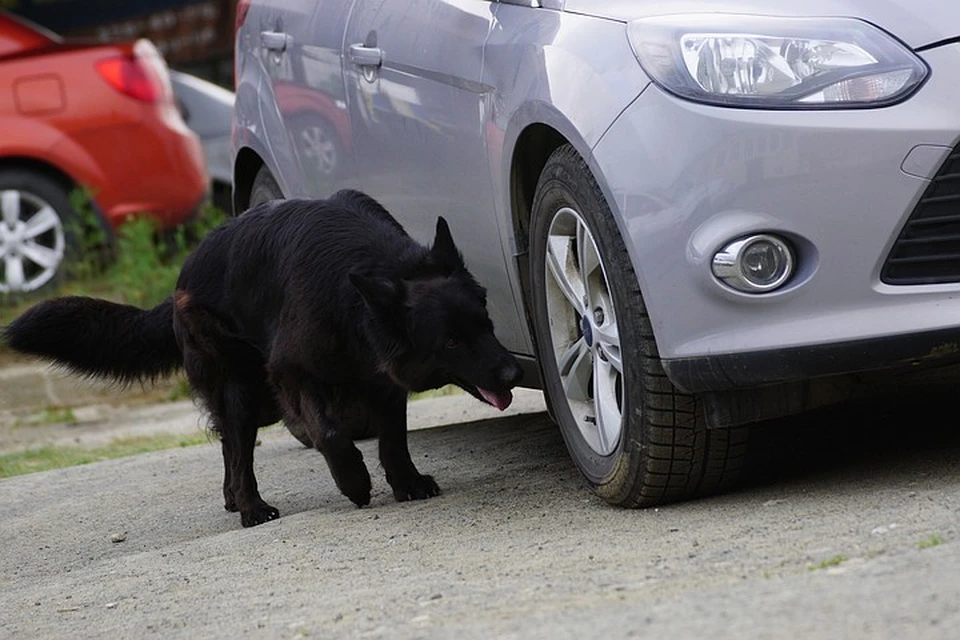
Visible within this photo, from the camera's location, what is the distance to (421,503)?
516 cm

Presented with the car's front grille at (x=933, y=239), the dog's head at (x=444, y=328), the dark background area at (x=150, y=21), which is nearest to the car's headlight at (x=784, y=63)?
the car's front grille at (x=933, y=239)

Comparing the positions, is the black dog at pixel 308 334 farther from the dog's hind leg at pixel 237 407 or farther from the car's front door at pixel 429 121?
the car's front door at pixel 429 121

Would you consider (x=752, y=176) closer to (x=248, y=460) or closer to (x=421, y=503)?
(x=421, y=503)

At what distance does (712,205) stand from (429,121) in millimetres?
1363

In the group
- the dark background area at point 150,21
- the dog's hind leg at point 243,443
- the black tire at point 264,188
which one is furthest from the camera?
the dark background area at point 150,21

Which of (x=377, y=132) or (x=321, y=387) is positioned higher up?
(x=377, y=132)

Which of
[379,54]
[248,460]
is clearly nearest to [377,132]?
[379,54]

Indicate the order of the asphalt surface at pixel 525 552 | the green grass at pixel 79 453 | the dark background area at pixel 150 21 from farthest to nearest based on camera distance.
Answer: the dark background area at pixel 150 21 < the green grass at pixel 79 453 < the asphalt surface at pixel 525 552

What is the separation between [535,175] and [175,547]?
1.50 metres

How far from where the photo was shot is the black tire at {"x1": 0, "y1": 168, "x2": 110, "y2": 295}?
10500 mm

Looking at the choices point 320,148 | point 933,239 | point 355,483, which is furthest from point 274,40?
point 933,239

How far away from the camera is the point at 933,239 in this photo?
384cm

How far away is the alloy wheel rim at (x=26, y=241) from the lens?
10.5 metres

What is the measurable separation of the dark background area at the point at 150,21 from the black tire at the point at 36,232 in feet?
15.6
